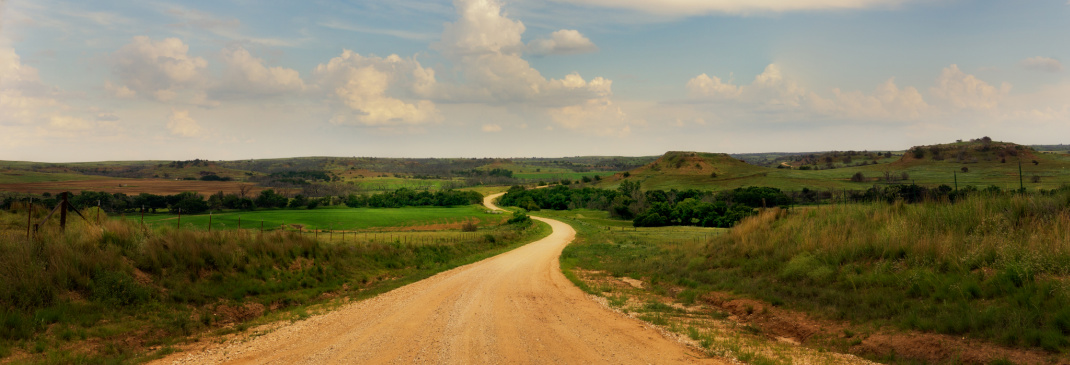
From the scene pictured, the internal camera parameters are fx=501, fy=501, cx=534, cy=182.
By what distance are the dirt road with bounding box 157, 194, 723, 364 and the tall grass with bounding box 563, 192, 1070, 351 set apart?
502 centimetres

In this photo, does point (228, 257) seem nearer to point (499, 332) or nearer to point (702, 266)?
point (499, 332)

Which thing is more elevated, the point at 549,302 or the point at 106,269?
the point at 106,269

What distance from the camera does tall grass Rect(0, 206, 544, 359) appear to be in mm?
11156

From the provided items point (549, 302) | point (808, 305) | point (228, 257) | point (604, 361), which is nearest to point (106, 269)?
point (228, 257)

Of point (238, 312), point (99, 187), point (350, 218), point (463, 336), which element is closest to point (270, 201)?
point (350, 218)

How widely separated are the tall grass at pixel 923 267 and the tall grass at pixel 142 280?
47.4 feet

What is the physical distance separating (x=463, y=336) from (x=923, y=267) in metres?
11.5

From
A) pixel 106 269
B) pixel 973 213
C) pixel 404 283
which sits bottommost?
pixel 404 283

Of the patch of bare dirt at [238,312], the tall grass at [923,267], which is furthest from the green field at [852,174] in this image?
the patch of bare dirt at [238,312]

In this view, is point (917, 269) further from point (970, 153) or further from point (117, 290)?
point (970, 153)

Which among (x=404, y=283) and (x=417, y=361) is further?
(x=404, y=283)

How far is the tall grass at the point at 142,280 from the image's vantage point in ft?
36.6

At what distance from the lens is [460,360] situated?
30.8 feet

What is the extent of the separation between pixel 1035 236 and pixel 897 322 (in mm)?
4379
